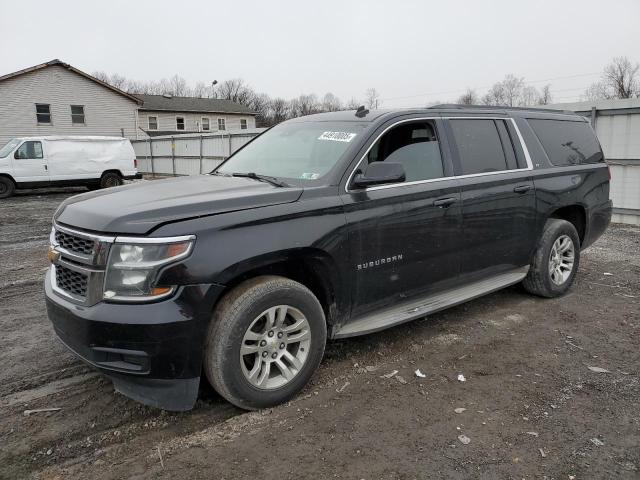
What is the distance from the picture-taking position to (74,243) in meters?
3.05

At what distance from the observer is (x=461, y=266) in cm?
430

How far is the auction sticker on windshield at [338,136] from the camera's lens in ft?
12.6

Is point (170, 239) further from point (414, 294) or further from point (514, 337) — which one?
point (514, 337)

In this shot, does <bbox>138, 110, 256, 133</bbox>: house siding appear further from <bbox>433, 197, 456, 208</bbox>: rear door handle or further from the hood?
<bbox>433, 197, 456, 208</bbox>: rear door handle

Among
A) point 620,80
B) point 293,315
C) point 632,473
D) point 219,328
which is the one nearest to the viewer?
point 632,473

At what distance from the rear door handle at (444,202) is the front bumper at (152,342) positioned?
1981 millimetres

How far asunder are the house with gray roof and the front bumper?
1669 inches

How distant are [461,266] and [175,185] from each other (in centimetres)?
245

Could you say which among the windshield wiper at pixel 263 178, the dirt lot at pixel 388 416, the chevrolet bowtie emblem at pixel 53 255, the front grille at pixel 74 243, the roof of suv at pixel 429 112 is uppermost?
the roof of suv at pixel 429 112

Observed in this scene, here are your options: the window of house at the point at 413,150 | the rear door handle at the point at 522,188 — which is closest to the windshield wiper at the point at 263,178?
the window of house at the point at 413,150

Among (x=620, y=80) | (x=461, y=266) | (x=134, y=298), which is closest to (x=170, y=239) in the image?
(x=134, y=298)

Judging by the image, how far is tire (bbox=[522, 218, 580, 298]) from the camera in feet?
16.9

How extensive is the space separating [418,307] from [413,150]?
1.28 meters

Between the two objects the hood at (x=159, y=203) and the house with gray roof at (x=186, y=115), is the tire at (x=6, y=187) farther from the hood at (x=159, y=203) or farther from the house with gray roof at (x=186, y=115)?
the house with gray roof at (x=186, y=115)
